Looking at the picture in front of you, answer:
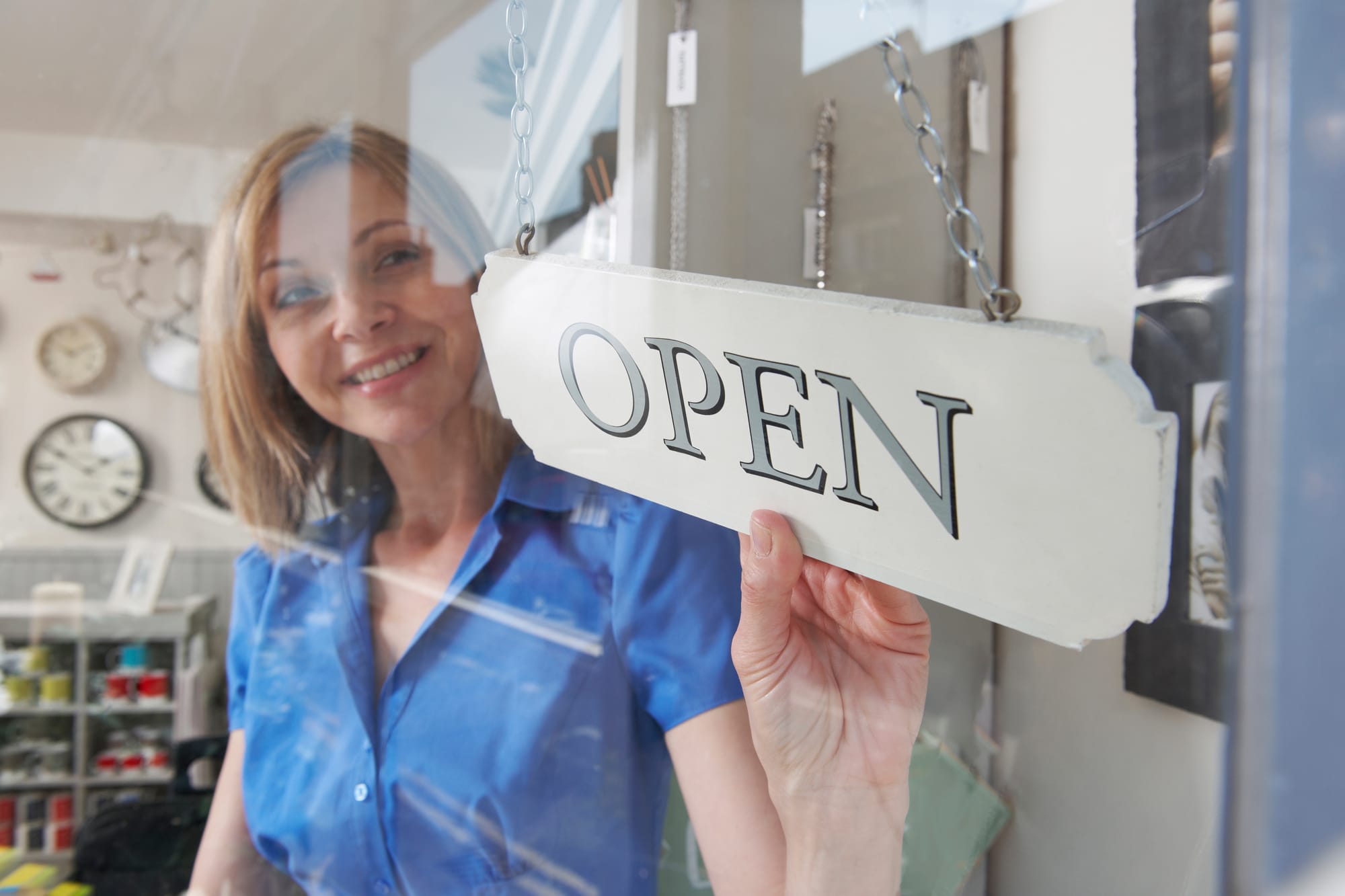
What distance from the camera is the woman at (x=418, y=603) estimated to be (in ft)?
2.29

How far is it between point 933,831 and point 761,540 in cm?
33

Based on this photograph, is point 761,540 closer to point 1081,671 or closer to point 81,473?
point 1081,671

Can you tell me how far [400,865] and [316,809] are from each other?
0.33 ft

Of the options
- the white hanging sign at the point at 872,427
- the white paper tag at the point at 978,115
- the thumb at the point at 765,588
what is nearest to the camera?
the white hanging sign at the point at 872,427

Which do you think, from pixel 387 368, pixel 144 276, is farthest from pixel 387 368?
pixel 144 276

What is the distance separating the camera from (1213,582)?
47 cm

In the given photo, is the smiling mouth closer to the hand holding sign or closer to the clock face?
the clock face

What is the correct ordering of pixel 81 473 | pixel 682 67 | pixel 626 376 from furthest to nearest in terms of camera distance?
pixel 682 67 < pixel 81 473 < pixel 626 376

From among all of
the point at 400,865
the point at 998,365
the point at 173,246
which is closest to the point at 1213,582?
the point at 998,365

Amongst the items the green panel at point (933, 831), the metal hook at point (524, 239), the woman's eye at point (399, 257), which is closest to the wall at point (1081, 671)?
the green panel at point (933, 831)

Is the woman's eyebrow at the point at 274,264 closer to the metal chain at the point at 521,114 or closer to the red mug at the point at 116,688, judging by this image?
the metal chain at the point at 521,114

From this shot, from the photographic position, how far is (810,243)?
812 millimetres

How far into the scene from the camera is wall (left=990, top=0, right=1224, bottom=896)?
1.92 feet

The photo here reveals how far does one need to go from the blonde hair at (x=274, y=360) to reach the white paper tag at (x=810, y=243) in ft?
1.10
